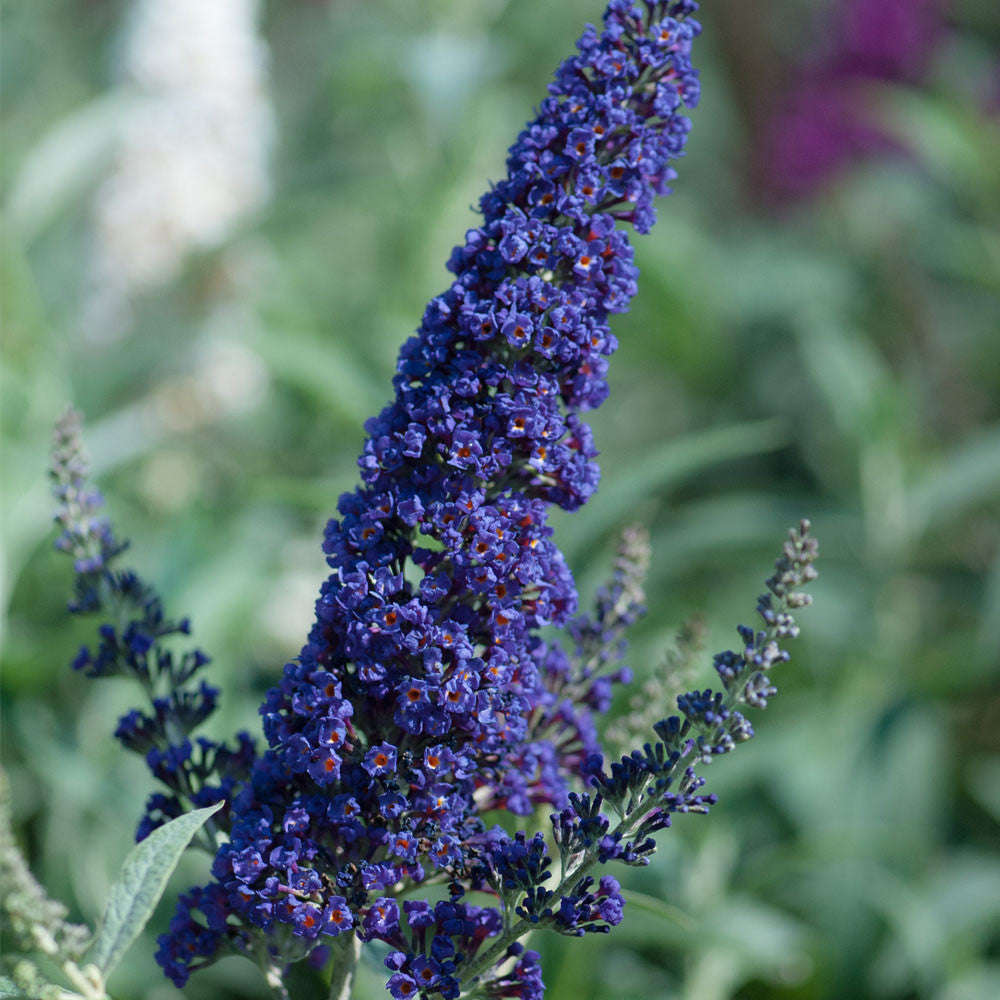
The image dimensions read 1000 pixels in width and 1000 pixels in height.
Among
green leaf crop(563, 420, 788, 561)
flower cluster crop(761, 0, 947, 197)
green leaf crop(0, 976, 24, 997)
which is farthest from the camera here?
flower cluster crop(761, 0, 947, 197)

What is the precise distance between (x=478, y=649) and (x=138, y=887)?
0.33 m

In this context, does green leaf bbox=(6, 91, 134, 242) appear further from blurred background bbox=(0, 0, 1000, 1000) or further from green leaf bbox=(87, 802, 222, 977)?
green leaf bbox=(87, 802, 222, 977)

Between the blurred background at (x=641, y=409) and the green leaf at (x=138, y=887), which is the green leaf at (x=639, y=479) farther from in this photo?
the green leaf at (x=138, y=887)

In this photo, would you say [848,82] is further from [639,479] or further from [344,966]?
[344,966]

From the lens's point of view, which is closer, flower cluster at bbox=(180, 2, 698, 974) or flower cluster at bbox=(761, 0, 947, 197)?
flower cluster at bbox=(180, 2, 698, 974)

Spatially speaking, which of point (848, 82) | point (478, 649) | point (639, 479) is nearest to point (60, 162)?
point (639, 479)

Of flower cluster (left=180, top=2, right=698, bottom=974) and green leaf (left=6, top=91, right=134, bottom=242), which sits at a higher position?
green leaf (left=6, top=91, right=134, bottom=242)

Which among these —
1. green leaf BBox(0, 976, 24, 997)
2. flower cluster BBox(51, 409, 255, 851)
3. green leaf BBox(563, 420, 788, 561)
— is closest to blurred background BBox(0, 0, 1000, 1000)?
green leaf BBox(563, 420, 788, 561)

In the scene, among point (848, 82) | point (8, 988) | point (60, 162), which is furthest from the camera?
point (848, 82)

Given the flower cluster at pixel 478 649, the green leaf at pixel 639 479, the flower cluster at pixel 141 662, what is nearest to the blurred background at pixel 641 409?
the green leaf at pixel 639 479

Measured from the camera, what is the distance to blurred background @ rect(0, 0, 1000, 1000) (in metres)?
2.18

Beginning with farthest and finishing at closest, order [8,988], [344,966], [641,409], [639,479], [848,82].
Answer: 1. [641,409]
2. [848,82]
3. [639,479]
4. [344,966]
5. [8,988]

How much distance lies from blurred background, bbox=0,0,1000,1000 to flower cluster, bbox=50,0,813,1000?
0.88ft

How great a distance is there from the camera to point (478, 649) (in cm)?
104
